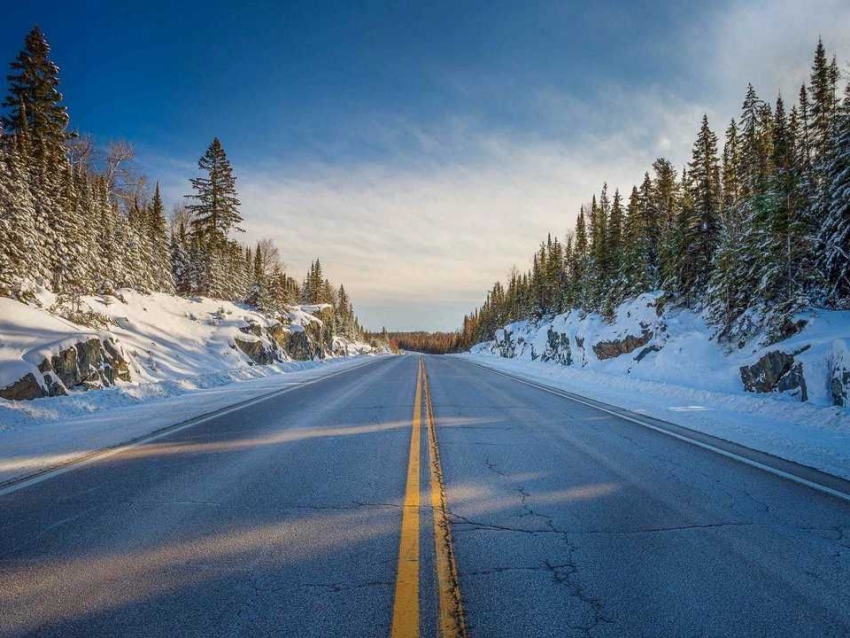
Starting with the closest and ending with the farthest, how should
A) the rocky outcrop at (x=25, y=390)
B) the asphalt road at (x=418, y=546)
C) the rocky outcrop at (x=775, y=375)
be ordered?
the asphalt road at (x=418, y=546), the rocky outcrop at (x=25, y=390), the rocky outcrop at (x=775, y=375)

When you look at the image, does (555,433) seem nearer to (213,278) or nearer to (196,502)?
(196,502)

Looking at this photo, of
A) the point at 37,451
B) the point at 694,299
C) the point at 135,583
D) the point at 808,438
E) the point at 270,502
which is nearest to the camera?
the point at 135,583

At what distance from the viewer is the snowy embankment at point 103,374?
23.7 feet

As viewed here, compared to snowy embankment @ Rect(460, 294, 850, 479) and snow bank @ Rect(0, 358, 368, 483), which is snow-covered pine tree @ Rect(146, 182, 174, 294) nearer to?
snow bank @ Rect(0, 358, 368, 483)

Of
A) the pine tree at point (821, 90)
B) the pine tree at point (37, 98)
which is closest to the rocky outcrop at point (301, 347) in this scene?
the pine tree at point (37, 98)

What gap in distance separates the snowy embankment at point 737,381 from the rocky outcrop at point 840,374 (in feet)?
0.08

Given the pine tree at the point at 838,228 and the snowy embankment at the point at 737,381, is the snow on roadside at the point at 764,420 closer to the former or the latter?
the snowy embankment at the point at 737,381

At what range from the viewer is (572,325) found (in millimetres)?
35812

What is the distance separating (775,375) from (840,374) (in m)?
2.79

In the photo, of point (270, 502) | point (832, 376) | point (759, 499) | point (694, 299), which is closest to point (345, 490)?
point (270, 502)

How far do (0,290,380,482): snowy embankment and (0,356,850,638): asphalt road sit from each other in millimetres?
2231

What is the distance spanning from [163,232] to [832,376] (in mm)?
49485

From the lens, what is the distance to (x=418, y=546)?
3.21 meters

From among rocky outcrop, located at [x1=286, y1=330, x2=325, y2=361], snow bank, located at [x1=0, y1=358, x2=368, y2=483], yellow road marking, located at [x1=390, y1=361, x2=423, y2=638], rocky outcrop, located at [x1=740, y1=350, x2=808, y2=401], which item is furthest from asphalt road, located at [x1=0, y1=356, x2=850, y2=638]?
rocky outcrop, located at [x1=286, y1=330, x2=325, y2=361]
